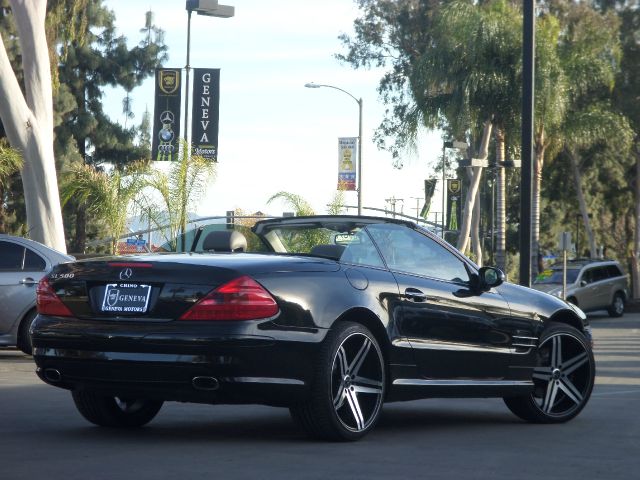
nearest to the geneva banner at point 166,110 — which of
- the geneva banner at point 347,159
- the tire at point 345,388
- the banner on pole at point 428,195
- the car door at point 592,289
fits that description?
the car door at point 592,289

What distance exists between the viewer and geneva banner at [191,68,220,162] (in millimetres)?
33281

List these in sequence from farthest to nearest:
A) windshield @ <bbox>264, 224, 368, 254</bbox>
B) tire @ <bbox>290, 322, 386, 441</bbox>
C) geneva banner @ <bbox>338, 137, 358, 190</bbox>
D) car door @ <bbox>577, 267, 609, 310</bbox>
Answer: geneva banner @ <bbox>338, 137, 358, 190</bbox> < car door @ <bbox>577, 267, 609, 310</bbox> < windshield @ <bbox>264, 224, 368, 254</bbox> < tire @ <bbox>290, 322, 386, 441</bbox>

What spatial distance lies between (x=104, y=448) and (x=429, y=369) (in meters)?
2.30

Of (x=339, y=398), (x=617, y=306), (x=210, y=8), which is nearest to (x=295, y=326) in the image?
(x=339, y=398)

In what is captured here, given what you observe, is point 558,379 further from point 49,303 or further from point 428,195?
point 428,195

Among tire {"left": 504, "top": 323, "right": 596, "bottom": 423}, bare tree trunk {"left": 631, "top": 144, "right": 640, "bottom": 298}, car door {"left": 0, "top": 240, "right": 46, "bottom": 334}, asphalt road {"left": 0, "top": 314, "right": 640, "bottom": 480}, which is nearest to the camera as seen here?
asphalt road {"left": 0, "top": 314, "right": 640, "bottom": 480}

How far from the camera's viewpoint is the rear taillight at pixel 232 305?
784 centimetres

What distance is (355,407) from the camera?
8477 mm

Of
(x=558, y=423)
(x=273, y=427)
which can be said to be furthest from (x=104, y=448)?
(x=558, y=423)

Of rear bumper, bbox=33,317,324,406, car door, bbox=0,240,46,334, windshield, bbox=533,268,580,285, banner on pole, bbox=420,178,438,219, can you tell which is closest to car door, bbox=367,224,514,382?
rear bumper, bbox=33,317,324,406

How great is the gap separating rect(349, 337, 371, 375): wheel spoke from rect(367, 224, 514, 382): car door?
0.38 meters

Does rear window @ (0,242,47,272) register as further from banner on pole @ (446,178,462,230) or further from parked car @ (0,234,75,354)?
banner on pole @ (446,178,462,230)

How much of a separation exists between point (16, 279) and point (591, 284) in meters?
28.3

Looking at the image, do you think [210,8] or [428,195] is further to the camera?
[428,195]
